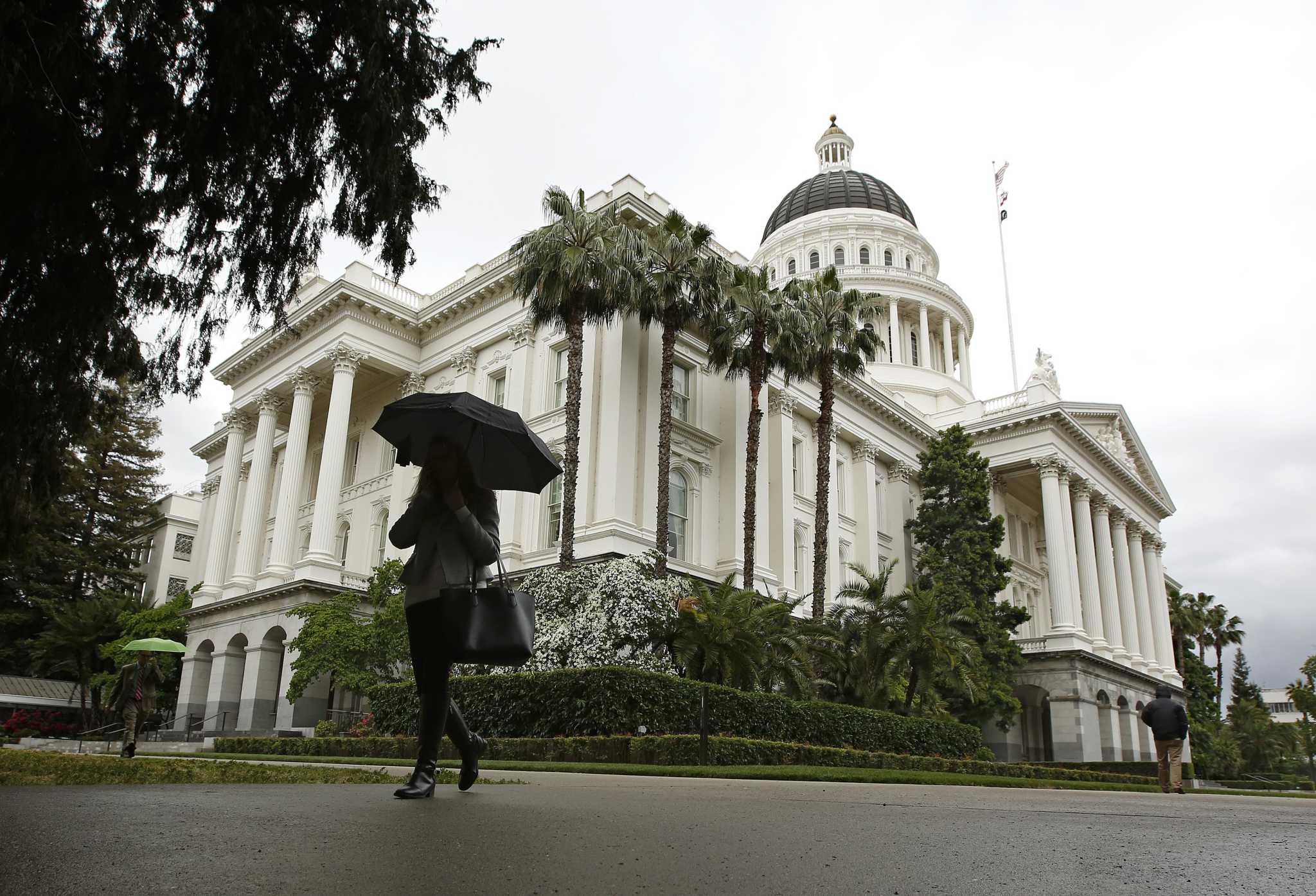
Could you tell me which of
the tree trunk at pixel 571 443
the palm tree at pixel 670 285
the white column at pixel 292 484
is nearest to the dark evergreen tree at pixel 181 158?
the tree trunk at pixel 571 443

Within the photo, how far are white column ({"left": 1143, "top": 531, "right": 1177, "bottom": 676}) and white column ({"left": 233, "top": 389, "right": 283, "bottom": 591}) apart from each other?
4754 centimetres

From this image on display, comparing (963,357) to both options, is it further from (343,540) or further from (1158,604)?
(343,540)

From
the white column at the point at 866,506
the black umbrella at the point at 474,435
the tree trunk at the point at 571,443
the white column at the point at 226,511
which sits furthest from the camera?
the white column at the point at 866,506

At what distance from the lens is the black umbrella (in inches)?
221

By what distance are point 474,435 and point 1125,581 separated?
184 feet

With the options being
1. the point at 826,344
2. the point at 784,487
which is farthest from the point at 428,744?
the point at 784,487

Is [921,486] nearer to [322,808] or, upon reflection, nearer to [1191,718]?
[1191,718]

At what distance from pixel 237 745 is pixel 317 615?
5010 millimetres

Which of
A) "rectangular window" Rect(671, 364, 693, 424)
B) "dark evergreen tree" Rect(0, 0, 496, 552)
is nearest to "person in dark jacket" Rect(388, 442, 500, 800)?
"dark evergreen tree" Rect(0, 0, 496, 552)

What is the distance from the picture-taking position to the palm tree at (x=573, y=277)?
2658 cm

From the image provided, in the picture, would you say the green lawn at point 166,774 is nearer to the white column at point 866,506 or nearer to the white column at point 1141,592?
the white column at point 866,506

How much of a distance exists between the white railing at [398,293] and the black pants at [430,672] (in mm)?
34632

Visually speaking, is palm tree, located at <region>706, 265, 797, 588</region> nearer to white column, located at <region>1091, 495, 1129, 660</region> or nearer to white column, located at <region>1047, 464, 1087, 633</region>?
white column, located at <region>1047, 464, 1087, 633</region>

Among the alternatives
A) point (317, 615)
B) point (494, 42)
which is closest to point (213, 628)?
point (317, 615)
